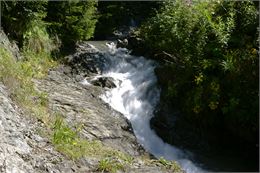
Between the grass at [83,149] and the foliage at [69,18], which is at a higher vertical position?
the foliage at [69,18]

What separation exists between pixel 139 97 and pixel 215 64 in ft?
8.46

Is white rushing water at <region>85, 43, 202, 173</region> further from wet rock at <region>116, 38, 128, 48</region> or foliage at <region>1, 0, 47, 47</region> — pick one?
foliage at <region>1, 0, 47, 47</region>

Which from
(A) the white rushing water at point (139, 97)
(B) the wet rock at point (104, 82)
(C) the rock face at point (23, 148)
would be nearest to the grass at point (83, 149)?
(C) the rock face at point (23, 148)

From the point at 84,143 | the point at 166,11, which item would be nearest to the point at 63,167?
the point at 84,143

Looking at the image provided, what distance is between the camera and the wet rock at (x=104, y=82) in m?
12.6

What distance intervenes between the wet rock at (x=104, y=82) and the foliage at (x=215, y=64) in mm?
1616

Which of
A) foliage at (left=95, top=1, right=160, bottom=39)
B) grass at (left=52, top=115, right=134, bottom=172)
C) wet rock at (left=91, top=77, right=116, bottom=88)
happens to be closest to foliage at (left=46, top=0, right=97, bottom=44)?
wet rock at (left=91, top=77, right=116, bottom=88)

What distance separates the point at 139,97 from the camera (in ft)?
40.4

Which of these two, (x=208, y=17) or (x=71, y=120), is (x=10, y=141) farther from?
(x=208, y=17)

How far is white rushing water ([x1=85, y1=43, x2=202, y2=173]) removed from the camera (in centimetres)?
1052

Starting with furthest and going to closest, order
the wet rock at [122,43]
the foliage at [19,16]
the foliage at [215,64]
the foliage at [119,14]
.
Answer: the foliage at [119,14] → the wet rock at [122,43] → the foliage at [19,16] → the foliage at [215,64]

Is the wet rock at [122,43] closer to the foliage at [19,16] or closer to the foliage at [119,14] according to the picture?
the foliage at [119,14]

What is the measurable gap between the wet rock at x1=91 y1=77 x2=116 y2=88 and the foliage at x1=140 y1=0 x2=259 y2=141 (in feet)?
5.30

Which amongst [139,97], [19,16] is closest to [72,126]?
[139,97]
